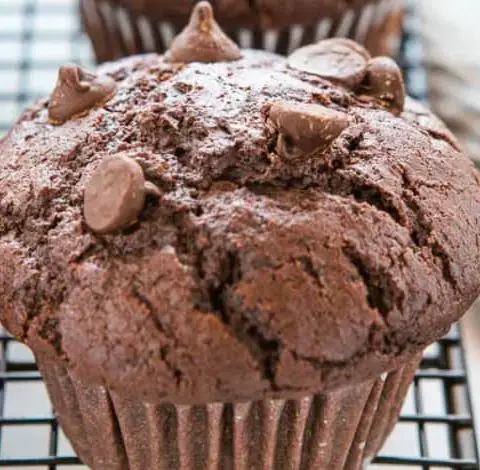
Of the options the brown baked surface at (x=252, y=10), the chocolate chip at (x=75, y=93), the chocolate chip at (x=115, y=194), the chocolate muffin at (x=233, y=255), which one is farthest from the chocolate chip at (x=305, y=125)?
the brown baked surface at (x=252, y=10)

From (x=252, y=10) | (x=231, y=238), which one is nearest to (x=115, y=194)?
(x=231, y=238)

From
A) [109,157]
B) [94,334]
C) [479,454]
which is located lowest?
[479,454]

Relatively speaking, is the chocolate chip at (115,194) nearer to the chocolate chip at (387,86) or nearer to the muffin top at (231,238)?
the muffin top at (231,238)

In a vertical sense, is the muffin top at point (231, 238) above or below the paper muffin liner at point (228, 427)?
above

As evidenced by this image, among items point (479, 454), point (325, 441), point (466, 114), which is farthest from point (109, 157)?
point (466, 114)

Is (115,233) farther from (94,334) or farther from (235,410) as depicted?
(235,410)
